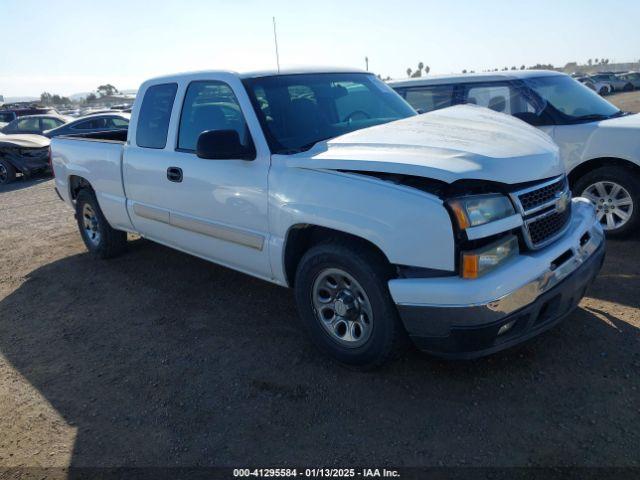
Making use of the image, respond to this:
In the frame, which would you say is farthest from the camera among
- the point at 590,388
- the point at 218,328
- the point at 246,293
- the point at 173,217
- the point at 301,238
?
the point at 246,293

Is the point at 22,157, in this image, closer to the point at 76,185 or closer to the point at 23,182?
the point at 23,182

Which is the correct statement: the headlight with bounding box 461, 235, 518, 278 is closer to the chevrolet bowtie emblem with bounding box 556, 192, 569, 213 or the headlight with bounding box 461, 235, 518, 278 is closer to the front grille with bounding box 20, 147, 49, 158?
the chevrolet bowtie emblem with bounding box 556, 192, 569, 213

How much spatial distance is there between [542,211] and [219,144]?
2067 millimetres

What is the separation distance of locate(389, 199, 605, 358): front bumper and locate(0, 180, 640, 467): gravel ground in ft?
1.35

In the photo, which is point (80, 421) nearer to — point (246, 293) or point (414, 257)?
point (246, 293)

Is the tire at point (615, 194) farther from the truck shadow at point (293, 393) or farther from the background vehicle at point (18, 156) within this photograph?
the background vehicle at point (18, 156)

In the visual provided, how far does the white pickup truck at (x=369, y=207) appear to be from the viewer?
8.87 ft

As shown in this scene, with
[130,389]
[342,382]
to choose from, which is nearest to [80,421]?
[130,389]

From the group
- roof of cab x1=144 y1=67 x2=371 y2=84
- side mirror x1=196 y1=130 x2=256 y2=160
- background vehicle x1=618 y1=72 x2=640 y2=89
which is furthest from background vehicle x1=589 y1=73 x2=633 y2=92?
side mirror x1=196 y1=130 x2=256 y2=160

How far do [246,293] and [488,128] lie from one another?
2.58m

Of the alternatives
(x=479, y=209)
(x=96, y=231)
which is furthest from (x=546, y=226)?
(x=96, y=231)

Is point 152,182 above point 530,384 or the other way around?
above

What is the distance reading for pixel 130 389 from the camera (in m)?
3.39

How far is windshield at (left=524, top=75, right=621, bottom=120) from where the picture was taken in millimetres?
5746
